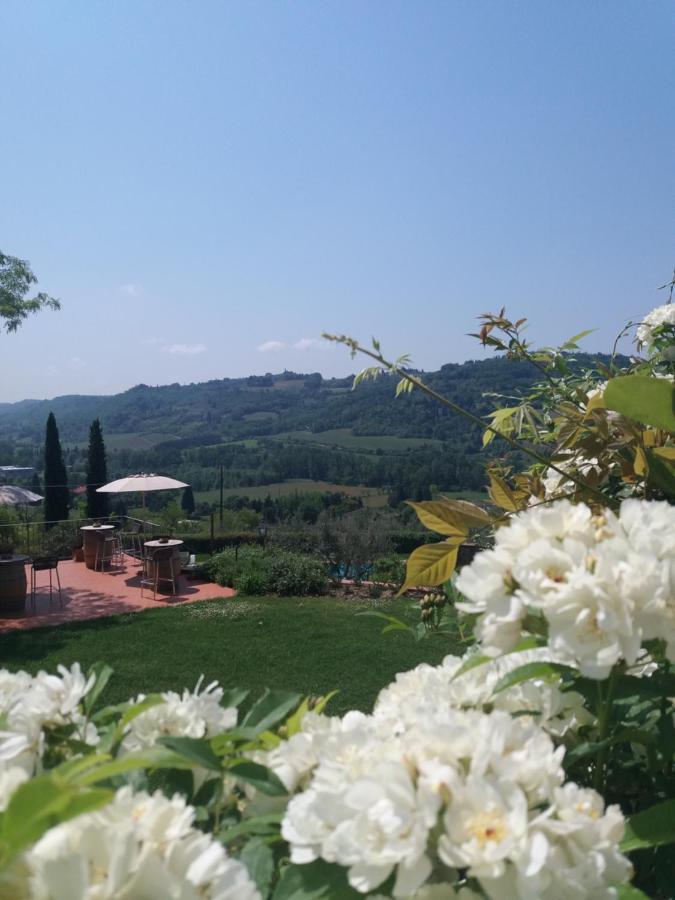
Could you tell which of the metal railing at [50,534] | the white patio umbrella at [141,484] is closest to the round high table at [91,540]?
the white patio umbrella at [141,484]

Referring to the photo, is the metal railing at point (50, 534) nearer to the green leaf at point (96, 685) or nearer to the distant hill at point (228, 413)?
the green leaf at point (96, 685)

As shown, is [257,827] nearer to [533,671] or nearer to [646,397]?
[533,671]

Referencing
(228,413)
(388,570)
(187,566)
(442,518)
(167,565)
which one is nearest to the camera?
(442,518)

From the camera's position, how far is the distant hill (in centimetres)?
5109

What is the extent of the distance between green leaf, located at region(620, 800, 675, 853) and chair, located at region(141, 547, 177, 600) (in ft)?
32.6

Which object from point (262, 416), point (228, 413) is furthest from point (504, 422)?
point (228, 413)

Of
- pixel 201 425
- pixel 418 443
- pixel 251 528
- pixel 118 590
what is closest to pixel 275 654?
pixel 118 590

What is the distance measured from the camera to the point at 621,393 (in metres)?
0.85

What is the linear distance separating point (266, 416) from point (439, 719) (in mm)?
66534

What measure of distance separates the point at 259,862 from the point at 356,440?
2007 inches

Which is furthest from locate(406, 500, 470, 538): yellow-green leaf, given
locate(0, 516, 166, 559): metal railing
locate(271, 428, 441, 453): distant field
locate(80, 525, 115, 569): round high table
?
locate(271, 428, 441, 453): distant field

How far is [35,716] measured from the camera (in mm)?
631

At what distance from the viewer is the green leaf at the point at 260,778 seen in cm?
57

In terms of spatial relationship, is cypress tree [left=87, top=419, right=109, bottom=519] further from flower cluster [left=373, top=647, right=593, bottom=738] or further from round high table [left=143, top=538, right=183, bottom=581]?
flower cluster [left=373, top=647, right=593, bottom=738]
